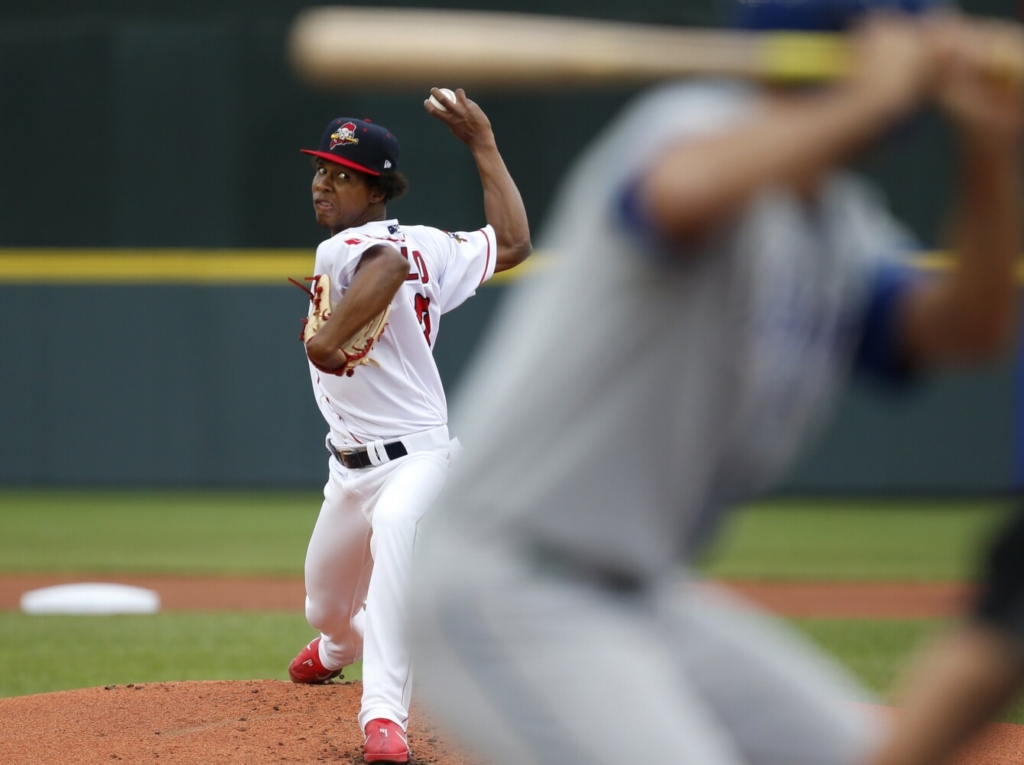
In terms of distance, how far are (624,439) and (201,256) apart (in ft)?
36.1

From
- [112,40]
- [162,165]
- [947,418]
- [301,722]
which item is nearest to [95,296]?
[162,165]

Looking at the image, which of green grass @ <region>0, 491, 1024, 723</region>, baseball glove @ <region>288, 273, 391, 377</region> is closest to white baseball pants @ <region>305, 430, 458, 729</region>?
baseball glove @ <region>288, 273, 391, 377</region>

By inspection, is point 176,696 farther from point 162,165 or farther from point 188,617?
point 162,165

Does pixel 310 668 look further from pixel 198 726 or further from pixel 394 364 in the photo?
pixel 394 364

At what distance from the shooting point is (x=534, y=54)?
1.90 m

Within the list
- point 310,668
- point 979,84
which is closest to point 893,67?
point 979,84

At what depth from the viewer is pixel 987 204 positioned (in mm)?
1845

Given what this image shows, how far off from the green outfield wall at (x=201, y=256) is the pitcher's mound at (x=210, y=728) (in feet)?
23.5

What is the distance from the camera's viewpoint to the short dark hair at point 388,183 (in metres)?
4.73

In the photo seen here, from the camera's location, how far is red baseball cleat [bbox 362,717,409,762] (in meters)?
4.11

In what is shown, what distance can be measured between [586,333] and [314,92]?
35.7 ft

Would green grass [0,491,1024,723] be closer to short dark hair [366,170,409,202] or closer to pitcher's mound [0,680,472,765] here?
pitcher's mound [0,680,472,765]

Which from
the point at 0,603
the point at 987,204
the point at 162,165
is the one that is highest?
the point at 987,204

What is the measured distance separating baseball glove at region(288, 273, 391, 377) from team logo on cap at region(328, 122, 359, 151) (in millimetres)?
477
